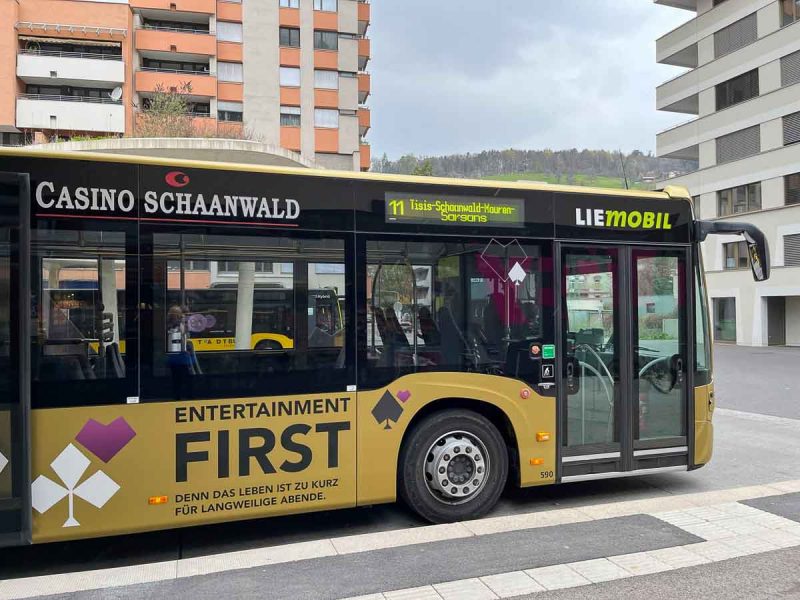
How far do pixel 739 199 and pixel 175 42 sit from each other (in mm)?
34968

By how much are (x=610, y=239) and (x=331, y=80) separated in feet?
138

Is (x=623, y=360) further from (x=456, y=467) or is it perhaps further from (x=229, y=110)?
(x=229, y=110)

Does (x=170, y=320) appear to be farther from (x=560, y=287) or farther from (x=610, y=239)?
(x=610, y=239)

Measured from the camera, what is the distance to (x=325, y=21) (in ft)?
148

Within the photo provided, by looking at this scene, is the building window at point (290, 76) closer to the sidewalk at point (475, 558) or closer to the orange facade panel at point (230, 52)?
the orange facade panel at point (230, 52)

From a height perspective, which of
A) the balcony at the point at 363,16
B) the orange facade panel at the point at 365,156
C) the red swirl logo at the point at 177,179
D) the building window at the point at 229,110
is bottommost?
the red swirl logo at the point at 177,179

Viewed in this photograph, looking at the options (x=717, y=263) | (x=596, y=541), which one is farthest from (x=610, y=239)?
(x=717, y=263)

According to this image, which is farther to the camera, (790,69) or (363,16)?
(363,16)

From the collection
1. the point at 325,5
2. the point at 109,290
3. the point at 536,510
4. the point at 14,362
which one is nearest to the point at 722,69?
the point at 325,5

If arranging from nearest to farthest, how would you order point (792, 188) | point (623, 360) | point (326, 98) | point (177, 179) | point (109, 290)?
point (109, 290) < point (177, 179) < point (623, 360) < point (792, 188) < point (326, 98)

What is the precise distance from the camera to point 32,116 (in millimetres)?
38656

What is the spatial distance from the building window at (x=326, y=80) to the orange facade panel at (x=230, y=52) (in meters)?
5.06

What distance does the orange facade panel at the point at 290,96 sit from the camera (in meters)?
44.4

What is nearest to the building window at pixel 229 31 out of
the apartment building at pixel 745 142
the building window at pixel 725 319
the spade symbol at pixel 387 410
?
the apartment building at pixel 745 142
